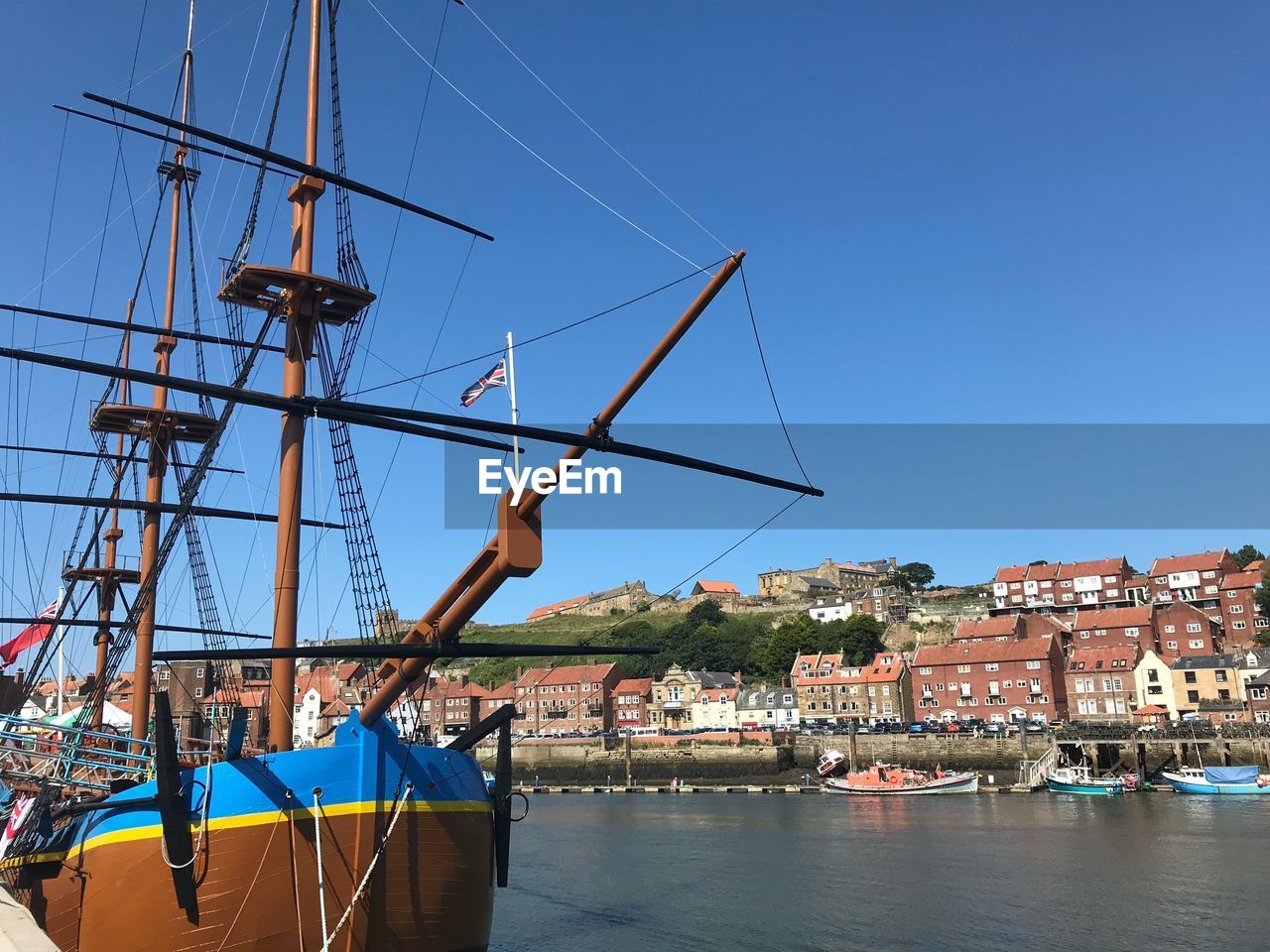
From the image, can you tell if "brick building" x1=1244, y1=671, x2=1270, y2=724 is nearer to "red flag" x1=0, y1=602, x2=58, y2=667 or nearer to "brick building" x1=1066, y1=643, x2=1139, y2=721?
"brick building" x1=1066, y1=643, x2=1139, y2=721

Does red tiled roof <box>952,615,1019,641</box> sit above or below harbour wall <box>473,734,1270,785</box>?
above

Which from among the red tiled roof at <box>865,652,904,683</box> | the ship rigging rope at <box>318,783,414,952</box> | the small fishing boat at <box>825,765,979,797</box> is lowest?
the small fishing boat at <box>825,765,979,797</box>

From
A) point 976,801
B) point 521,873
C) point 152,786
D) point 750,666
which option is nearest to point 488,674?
point 750,666

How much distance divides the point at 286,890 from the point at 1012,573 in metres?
122

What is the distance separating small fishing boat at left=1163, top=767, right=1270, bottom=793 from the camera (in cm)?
6419

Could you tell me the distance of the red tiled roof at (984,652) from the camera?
295ft

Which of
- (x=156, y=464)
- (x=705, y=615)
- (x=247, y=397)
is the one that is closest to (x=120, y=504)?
(x=156, y=464)

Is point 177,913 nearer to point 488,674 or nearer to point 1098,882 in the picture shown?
point 1098,882

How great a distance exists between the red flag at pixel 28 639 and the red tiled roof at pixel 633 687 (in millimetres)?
82947

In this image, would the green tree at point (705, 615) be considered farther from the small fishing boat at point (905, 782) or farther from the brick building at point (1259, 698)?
the brick building at point (1259, 698)

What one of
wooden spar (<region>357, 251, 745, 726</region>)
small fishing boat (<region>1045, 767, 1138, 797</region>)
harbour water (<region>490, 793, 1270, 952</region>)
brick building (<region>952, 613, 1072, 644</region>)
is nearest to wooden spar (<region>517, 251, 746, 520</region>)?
wooden spar (<region>357, 251, 745, 726</region>)

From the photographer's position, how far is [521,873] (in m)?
39.0

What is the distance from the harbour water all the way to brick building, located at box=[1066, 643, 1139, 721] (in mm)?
28291

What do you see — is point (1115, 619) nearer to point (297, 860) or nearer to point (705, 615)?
point (705, 615)
